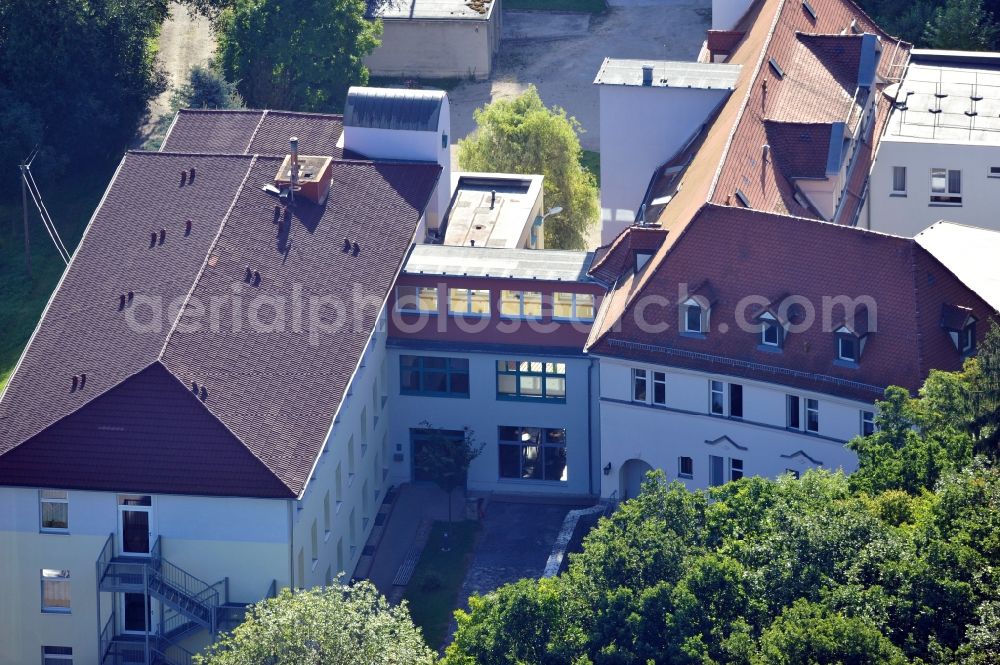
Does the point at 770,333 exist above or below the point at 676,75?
below

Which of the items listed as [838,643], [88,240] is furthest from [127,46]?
[838,643]

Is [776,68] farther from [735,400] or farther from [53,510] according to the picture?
[53,510]

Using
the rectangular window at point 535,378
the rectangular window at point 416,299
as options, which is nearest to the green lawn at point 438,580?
the rectangular window at point 535,378

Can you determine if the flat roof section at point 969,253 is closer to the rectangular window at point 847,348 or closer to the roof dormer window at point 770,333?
the rectangular window at point 847,348

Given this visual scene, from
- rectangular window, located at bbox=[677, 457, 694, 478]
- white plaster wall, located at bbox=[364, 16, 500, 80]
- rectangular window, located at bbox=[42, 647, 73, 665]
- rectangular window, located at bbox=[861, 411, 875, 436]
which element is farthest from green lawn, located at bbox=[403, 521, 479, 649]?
white plaster wall, located at bbox=[364, 16, 500, 80]

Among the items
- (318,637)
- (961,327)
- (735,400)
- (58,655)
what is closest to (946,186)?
(961,327)

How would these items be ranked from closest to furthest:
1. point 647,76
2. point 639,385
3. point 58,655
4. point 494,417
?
point 58,655 → point 639,385 → point 494,417 → point 647,76

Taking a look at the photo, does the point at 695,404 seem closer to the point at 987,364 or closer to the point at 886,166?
the point at 987,364
